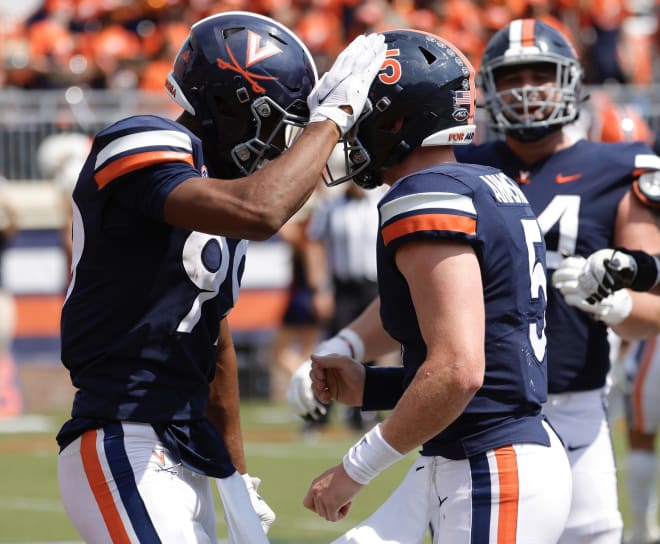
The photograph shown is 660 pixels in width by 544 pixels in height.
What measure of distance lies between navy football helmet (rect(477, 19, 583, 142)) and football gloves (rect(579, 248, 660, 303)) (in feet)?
2.02

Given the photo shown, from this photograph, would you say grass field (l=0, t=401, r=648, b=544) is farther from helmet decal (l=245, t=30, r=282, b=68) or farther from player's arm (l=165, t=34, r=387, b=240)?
player's arm (l=165, t=34, r=387, b=240)

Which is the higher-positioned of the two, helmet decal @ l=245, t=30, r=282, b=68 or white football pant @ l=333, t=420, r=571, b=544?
helmet decal @ l=245, t=30, r=282, b=68

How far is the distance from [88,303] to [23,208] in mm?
9065

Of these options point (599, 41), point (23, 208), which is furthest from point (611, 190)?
point (599, 41)

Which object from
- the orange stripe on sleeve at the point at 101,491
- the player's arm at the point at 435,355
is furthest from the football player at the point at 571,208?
the orange stripe on sleeve at the point at 101,491

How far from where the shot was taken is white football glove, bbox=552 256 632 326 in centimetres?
411

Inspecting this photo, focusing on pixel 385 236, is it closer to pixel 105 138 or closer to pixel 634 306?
pixel 105 138

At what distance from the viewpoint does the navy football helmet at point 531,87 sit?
454 cm

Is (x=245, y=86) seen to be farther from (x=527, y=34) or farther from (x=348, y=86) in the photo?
(x=527, y=34)

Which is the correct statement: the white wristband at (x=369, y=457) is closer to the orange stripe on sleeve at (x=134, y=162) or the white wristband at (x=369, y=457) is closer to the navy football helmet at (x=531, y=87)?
the orange stripe on sleeve at (x=134, y=162)

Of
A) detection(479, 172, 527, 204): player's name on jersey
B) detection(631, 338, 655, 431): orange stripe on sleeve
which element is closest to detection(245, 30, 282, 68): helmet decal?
detection(479, 172, 527, 204): player's name on jersey

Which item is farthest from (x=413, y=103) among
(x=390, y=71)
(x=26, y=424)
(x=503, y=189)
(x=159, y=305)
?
(x=26, y=424)

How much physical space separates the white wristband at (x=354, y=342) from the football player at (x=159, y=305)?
2.34 feet

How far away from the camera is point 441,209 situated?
305cm
